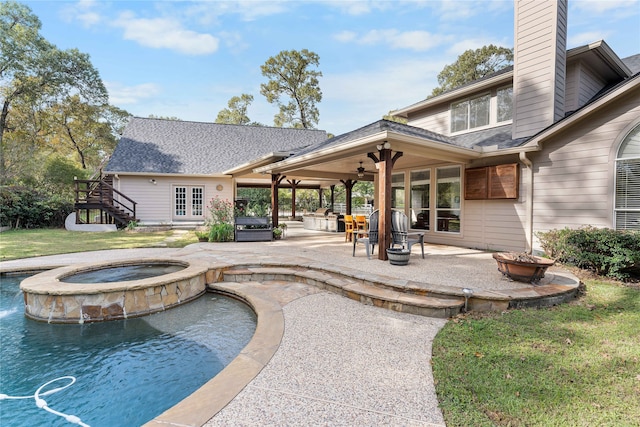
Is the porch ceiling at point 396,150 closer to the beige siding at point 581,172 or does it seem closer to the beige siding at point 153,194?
the beige siding at point 581,172

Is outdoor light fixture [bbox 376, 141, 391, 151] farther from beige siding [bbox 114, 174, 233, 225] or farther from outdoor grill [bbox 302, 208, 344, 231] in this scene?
beige siding [bbox 114, 174, 233, 225]

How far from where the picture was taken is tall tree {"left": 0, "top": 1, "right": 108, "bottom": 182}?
64.8 ft

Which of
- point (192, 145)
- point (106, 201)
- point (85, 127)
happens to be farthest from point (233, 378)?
point (85, 127)

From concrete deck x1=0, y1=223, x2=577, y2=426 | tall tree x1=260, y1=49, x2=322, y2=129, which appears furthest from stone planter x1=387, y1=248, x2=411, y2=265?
tall tree x1=260, y1=49, x2=322, y2=129

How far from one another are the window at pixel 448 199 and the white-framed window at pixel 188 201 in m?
11.9

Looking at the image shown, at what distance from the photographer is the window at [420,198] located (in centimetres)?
906

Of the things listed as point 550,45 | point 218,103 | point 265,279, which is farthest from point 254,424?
point 218,103

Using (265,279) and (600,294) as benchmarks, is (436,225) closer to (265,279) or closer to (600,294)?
(600,294)

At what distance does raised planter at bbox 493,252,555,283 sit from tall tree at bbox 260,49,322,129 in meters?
27.5

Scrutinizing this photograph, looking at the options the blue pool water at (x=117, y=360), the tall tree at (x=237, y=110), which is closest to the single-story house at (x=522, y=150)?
the blue pool water at (x=117, y=360)

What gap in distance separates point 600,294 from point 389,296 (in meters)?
3.14

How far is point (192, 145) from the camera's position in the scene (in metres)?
16.9

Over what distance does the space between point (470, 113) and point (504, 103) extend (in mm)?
947

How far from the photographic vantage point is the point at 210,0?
32.2 ft
